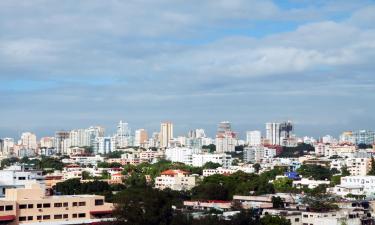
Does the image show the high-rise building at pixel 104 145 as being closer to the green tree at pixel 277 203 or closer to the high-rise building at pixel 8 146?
the high-rise building at pixel 8 146

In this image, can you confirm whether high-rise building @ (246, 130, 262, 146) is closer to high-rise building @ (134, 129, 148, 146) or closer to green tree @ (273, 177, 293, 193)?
high-rise building @ (134, 129, 148, 146)

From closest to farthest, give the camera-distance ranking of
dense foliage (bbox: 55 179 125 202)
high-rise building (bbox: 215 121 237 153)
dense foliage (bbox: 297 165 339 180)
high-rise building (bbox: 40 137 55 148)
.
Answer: dense foliage (bbox: 55 179 125 202)
dense foliage (bbox: 297 165 339 180)
high-rise building (bbox: 215 121 237 153)
high-rise building (bbox: 40 137 55 148)

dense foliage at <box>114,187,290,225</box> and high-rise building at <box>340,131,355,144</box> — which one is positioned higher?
high-rise building at <box>340,131,355,144</box>

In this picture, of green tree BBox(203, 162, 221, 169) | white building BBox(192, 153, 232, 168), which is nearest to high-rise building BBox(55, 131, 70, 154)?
white building BBox(192, 153, 232, 168)

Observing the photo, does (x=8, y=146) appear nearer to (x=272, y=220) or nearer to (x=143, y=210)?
(x=272, y=220)

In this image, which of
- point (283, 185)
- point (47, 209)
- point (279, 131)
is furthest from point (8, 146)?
point (47, 209)

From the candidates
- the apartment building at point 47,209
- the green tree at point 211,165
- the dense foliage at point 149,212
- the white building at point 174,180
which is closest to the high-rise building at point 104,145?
the green tree at point 211,165

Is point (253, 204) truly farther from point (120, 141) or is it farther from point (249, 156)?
point (120, 141)
